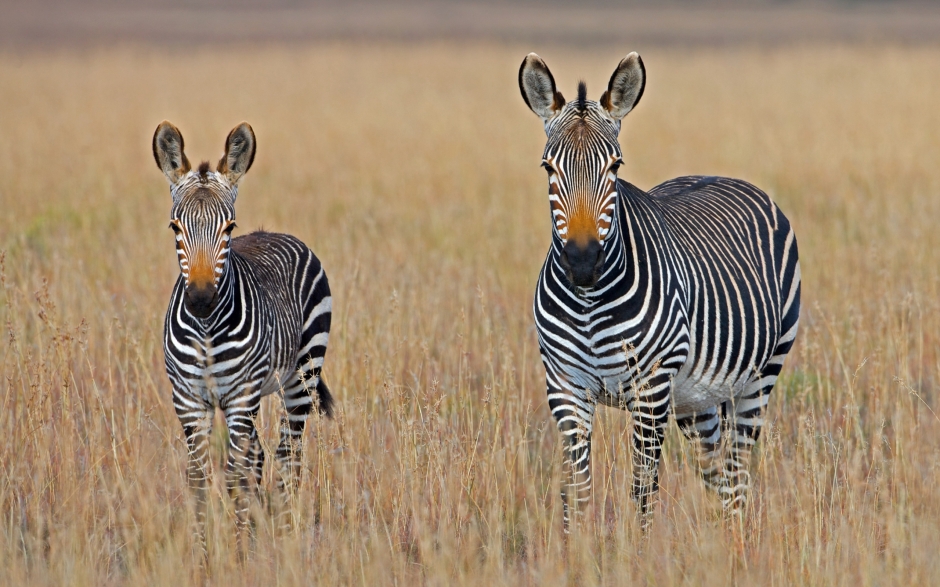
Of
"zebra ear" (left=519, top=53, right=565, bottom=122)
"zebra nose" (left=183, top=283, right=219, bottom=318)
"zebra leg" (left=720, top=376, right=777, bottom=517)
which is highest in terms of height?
"zebra ear" (left=519, top=53, right=565, bottom=122)

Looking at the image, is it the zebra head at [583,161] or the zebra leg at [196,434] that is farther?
the zebra leg at [196,434]

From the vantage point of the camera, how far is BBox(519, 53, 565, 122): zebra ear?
5.41 metres

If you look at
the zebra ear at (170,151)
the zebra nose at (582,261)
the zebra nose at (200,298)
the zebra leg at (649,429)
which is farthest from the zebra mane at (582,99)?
the zebra ear at (170,151)

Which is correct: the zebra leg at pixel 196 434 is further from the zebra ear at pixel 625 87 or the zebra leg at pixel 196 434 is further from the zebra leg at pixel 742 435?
the zebra leg at pixel 742 435

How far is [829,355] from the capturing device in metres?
8.46

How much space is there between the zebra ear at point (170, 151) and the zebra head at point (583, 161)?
2006 mm

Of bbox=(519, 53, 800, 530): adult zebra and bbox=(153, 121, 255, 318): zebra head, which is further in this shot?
bbox=(153, 121, 255, 318): zebra head

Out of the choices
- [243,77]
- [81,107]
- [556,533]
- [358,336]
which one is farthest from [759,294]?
[243,77]

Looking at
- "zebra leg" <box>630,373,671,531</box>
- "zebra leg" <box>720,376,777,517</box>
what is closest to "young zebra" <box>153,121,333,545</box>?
"zebra leg" <box>630,373,671,531</box>

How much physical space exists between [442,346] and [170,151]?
366cm

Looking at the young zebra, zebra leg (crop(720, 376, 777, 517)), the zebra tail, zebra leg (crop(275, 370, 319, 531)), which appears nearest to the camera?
the young zebra

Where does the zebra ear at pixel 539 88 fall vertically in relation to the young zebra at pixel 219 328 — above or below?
above

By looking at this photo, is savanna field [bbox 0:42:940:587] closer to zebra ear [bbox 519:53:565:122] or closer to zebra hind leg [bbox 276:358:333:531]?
zebra hind leg [bbox 276:358:333:531]

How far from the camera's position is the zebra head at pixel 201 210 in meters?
5.47
